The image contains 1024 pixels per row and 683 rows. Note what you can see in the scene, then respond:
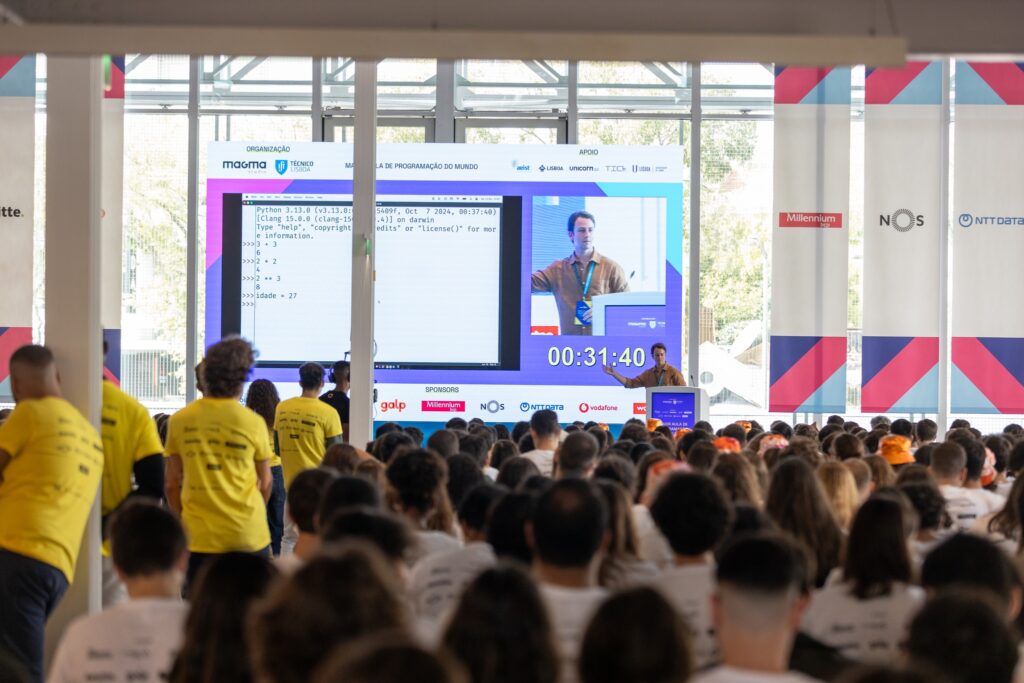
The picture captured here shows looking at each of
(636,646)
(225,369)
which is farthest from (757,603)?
(225,369)

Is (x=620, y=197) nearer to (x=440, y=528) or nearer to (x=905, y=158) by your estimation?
(x=905, y=158)

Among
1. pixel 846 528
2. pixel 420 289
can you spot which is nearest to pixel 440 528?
pixel 846 528

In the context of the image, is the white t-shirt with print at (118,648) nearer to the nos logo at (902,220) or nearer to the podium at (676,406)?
the podium at (676,406)

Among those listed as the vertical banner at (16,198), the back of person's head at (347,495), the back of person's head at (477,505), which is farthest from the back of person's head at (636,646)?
the vertical banner at (16,198)

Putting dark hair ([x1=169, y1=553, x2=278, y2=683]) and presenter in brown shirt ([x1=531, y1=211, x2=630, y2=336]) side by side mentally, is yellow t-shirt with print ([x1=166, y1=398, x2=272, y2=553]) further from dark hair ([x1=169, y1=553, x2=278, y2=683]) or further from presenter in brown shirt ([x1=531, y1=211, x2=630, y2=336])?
presenter in brown shirt ([x1=531, y1=211, x2=630, y2=336])

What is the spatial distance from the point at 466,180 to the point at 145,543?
31.0 ft

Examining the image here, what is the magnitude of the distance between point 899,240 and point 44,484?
1010 cm

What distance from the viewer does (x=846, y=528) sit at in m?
5.04

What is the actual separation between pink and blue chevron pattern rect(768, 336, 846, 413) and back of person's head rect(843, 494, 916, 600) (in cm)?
915

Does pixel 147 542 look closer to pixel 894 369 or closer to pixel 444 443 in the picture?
pixel 444 443

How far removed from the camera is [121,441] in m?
5.29

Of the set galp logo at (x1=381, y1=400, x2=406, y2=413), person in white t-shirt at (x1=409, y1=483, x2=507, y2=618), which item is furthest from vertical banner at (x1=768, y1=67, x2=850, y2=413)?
person in white t-shirt at (x1=409, y1=483, x2=507, y2=618)

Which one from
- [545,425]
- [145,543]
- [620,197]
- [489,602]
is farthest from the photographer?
[620,197]

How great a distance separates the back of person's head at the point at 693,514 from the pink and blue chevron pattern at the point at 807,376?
352 inches
